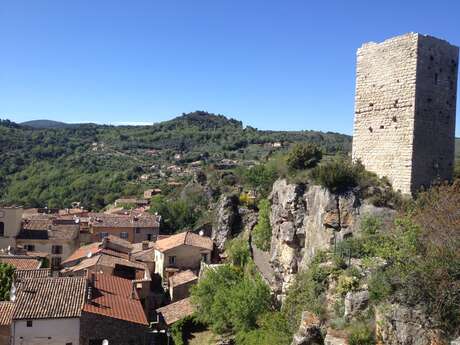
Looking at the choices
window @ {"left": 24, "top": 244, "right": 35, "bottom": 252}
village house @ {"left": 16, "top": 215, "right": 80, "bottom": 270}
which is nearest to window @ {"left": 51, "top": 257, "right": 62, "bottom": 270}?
village house @ {"left": 16, "top": 215, "right": 80, "bottom": 270}

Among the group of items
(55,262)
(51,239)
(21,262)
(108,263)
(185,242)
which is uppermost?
(185,242)

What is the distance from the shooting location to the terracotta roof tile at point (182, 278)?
3212 centimetres

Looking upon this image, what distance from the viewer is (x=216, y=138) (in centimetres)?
13325

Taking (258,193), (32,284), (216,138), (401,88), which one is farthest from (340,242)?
(216,138)

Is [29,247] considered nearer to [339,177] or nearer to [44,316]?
[44,316]

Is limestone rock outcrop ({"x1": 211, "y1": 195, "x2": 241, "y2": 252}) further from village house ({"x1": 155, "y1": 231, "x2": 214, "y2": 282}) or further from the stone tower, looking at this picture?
the stone tower

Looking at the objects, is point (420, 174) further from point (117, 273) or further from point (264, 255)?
point (117, 273)

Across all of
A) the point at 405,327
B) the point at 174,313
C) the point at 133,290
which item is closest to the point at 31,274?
the point at 133,290

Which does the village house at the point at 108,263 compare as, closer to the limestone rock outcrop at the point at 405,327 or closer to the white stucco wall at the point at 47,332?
the white stucco wall at the point at 47,332

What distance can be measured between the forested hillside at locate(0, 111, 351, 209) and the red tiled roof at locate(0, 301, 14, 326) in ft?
148

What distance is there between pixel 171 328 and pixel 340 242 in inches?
515

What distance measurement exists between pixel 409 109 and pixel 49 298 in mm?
17836

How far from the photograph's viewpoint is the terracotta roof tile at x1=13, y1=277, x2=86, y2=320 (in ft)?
72.0

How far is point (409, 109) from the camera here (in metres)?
17.8
